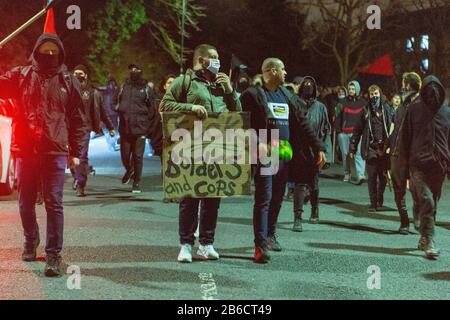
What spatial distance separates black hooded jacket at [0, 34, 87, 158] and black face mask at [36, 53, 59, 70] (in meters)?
0.03

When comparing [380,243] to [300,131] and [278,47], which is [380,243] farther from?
[278,47]

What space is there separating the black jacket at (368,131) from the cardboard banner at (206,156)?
4.74m

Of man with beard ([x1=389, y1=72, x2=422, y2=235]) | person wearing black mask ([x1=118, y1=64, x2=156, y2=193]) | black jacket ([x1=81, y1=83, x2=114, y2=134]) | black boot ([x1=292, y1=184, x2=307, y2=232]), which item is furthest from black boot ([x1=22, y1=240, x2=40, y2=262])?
person wearing black mask ([x1=118, y1=64, x2=156, y2=193])

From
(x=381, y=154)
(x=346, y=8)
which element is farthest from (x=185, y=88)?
(x=346, y=8)

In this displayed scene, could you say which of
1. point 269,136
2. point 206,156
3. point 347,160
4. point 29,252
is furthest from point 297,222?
point 347,160

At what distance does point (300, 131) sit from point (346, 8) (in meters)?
36.4

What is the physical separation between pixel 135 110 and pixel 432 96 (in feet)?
21.6

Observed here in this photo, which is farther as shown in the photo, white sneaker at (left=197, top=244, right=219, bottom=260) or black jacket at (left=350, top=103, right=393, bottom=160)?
black jacket at (left=350, top=103, right=393, bottom=160)

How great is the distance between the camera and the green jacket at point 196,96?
745cm

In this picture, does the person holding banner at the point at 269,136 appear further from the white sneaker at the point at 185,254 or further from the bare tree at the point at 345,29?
the bare tree at the point at 345,29

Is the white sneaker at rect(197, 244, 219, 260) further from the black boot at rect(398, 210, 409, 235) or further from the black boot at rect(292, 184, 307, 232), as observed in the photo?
the black boot at rect(398, 210, 409, 235)

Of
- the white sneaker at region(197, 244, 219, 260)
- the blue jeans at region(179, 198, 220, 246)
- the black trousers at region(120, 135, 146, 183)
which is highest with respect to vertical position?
the black trousers at region(120, 135, 146, 183)

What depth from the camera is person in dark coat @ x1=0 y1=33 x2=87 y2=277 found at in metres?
7.04

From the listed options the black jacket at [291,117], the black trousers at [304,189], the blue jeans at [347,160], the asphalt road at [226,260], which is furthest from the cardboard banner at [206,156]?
the blue jeans at [347,160]
